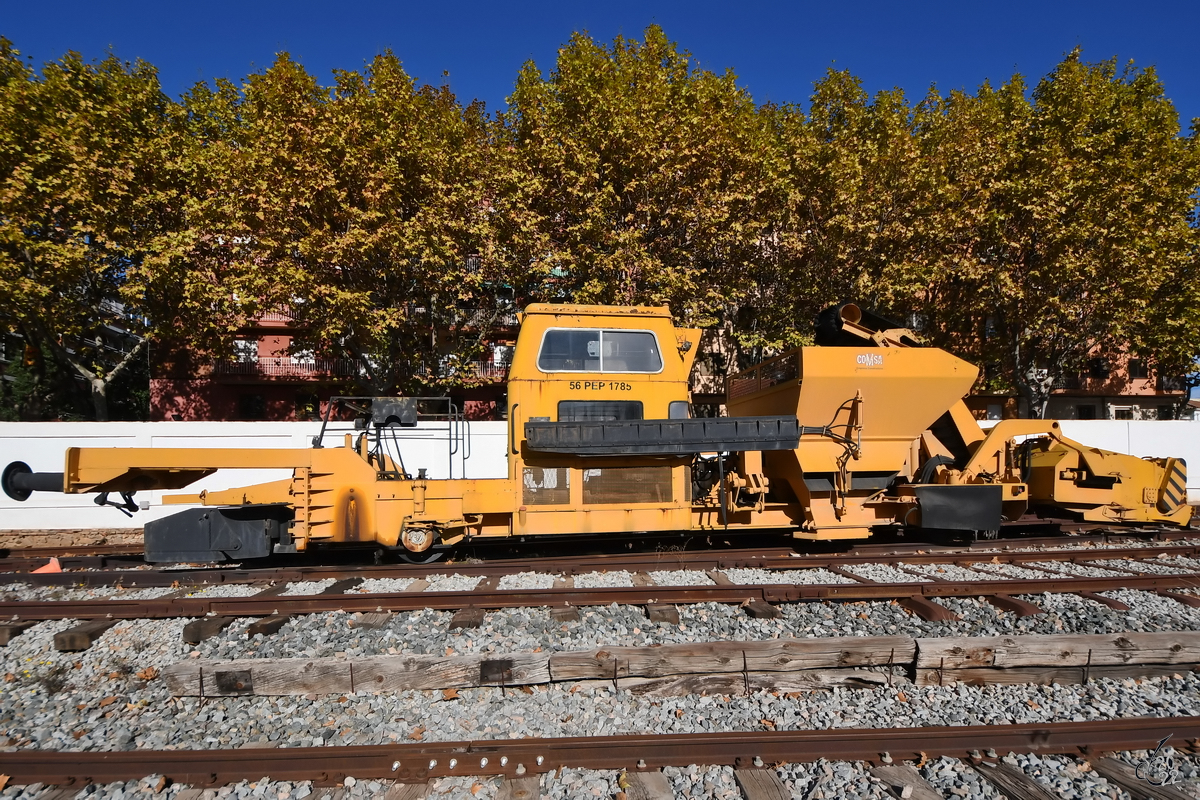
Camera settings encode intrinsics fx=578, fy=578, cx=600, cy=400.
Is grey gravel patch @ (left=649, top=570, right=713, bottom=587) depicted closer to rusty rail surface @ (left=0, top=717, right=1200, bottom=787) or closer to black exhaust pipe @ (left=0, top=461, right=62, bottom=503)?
rusty rail surface @ (left=0, top=717, right=1200, bottom=787)

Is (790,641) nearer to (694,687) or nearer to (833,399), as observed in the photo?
(694,687)

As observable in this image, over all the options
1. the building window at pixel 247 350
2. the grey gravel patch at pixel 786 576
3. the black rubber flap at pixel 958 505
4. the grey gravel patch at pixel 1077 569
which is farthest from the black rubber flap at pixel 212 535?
the building window at pixel 247 350

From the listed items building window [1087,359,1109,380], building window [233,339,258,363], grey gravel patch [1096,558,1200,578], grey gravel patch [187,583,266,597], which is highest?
building window [233,339,258,363]

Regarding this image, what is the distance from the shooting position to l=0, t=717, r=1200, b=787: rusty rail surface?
2.96 meters

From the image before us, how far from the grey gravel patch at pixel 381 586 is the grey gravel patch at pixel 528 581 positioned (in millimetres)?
1060

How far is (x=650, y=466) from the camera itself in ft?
23.2

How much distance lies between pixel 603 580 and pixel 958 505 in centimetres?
472

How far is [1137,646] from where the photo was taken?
155 inches

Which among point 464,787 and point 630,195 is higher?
point 630,195

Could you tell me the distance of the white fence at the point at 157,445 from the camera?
38.4ft

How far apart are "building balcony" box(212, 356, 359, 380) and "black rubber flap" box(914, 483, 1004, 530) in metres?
22.4

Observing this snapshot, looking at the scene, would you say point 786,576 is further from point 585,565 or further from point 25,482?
point 25,482

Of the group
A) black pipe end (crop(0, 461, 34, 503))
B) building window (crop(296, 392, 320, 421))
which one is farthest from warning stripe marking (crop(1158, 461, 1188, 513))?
building window (crop(296, 392, 320, 421))

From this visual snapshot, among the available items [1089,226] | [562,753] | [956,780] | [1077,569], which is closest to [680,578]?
[562,753]
